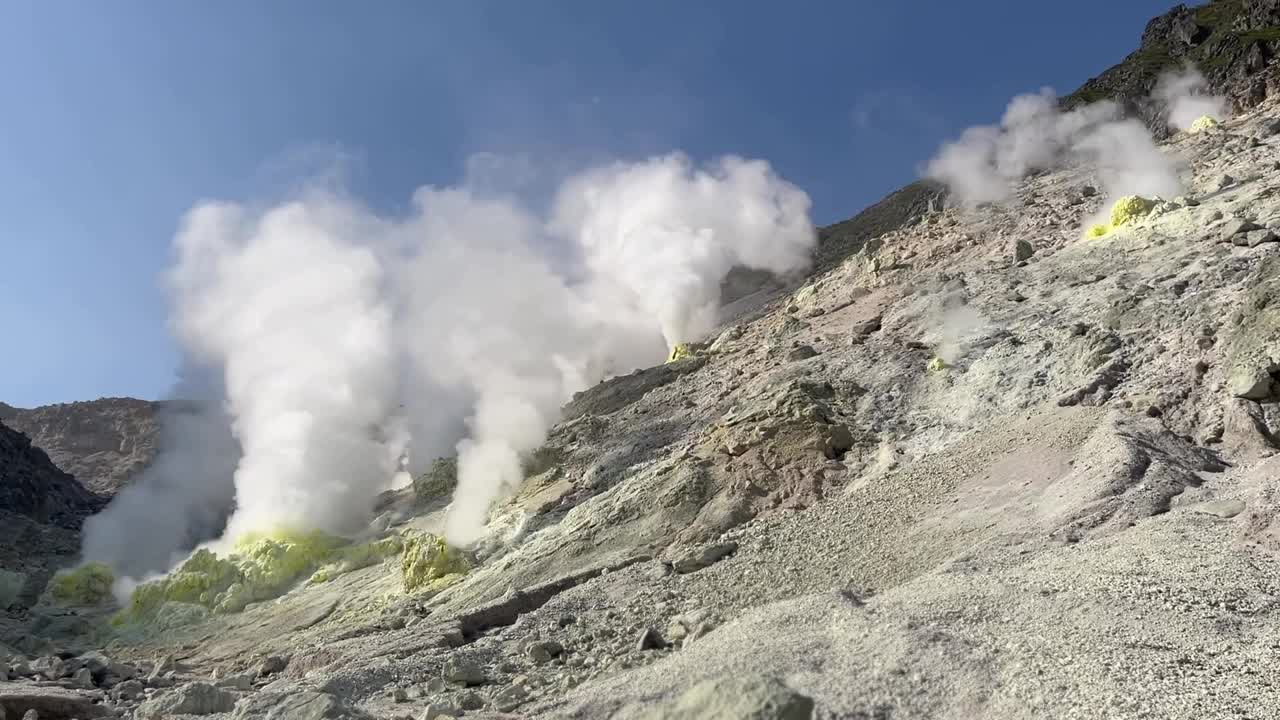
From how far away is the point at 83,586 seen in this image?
34.8 m

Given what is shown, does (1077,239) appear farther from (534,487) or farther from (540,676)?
(540,676)

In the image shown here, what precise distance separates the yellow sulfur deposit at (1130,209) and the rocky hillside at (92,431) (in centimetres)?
8520

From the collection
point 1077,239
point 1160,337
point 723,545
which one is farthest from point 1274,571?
point 1077,239

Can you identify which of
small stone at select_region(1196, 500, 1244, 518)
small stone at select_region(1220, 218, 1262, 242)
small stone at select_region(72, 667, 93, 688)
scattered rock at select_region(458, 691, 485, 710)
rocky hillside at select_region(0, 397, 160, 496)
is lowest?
small stone at select_region(1196, 500, 1244, 518)

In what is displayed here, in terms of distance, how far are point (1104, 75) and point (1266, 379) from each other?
5728 cm

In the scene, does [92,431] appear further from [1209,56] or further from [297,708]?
[1209,56]

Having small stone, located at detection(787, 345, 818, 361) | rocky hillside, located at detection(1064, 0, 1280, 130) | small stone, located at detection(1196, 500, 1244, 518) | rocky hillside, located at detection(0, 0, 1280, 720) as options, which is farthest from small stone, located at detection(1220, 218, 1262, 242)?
rocky hillside, located at detection(1064, 0, 1280, 130)

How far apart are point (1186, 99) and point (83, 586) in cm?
5856

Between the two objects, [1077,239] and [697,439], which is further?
[1077,239]

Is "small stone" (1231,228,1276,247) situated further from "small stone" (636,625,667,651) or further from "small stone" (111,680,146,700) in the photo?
"small stone" (111,680,146,700)

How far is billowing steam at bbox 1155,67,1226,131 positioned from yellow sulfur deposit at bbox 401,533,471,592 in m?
43.2

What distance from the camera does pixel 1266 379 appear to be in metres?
16.2

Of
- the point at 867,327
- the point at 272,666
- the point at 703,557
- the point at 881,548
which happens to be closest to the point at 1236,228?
the point at 867,327

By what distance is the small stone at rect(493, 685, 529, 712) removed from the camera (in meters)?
11.4
